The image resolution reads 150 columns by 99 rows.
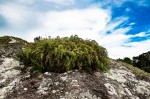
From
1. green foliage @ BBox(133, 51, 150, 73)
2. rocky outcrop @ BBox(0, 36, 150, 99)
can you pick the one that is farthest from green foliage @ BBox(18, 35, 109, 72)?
green foliage @ BBox(133, 51, 150, 73)

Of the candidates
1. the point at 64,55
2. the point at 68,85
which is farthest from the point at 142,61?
the point at 68,85

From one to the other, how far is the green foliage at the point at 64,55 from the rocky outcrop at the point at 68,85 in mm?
201

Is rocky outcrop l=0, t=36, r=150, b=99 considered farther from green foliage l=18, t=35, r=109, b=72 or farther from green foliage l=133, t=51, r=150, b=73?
green foliage l=133, t=51, r=150, b=73

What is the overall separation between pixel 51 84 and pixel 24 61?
1.42 m

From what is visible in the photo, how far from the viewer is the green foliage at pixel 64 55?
21.1 ft

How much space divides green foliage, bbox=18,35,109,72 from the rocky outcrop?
201mm

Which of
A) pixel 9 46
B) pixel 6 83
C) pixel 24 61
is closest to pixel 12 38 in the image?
pixel 9 46

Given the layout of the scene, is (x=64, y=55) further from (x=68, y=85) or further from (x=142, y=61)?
(x=142, y=61)

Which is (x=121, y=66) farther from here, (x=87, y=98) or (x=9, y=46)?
(x=9, y=46)

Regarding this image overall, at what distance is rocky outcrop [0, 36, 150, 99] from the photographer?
18.7 ft

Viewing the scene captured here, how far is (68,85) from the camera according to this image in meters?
5.89

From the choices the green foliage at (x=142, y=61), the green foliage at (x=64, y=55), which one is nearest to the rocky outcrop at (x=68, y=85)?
the green foliage at (x=64, y=55)

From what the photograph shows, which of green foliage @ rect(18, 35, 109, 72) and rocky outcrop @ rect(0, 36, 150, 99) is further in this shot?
green foliage @ rect(18, 35, 109, 72)

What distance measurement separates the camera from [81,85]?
5926 millimetres
